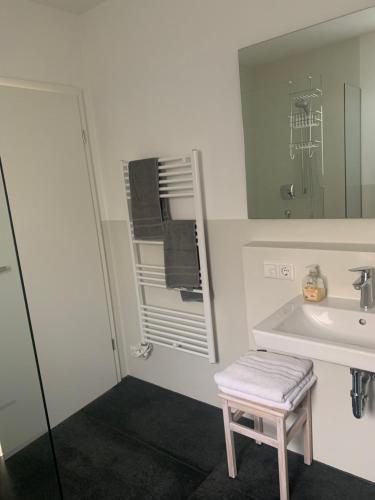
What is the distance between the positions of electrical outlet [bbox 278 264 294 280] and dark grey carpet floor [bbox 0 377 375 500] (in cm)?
95

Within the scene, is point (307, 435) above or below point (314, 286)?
below

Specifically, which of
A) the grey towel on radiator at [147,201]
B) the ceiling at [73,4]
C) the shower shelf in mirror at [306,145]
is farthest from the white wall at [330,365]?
the ceiling at [73,4]

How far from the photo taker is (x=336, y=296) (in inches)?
72.5

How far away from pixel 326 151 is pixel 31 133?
1.66 metres

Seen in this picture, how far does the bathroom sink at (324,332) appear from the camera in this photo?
143 centimetres

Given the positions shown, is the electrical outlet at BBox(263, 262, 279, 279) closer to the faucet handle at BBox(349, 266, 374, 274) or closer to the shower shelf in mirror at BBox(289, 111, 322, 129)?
the faucet handle at BBox(349, 266, 374, 274)

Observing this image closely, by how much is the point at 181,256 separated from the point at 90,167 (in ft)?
3.11

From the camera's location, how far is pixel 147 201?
2430 millimetres

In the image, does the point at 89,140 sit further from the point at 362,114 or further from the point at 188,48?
the point at 362,114

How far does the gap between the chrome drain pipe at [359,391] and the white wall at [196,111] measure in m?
0.19

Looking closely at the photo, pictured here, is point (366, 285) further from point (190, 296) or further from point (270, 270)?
point (190, 296)

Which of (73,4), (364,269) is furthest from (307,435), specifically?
(73,4)

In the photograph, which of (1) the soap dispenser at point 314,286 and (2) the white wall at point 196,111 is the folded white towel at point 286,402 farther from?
(1) the soap dispenser at point 314,286

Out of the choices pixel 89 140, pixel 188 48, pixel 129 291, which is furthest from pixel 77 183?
pixel 188 48
